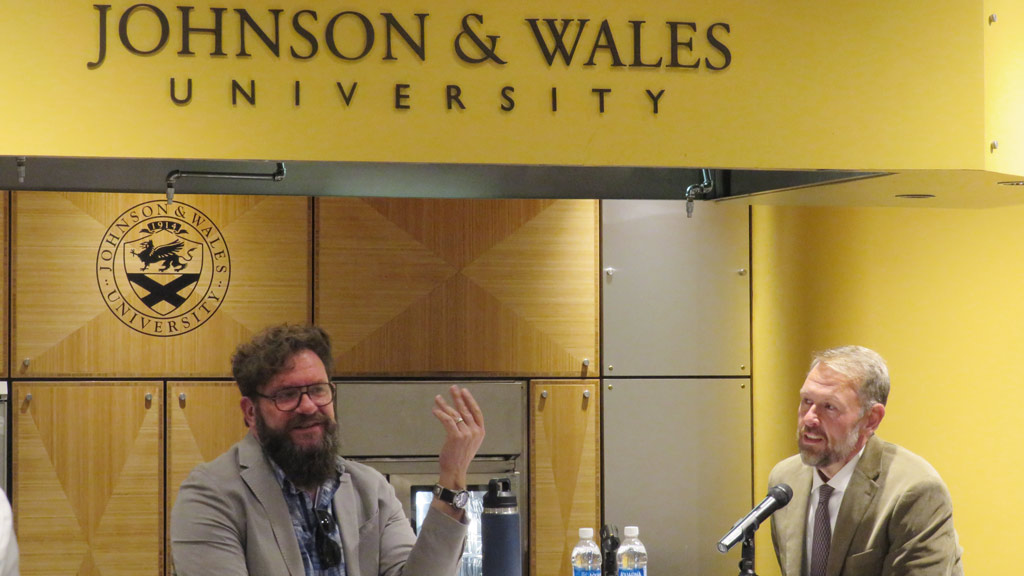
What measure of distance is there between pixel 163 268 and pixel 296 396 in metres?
2.54

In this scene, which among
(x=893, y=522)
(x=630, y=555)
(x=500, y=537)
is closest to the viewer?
(x=893, y=522)

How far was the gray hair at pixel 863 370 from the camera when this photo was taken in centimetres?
281

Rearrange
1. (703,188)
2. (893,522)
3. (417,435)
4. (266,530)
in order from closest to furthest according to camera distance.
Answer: (266,530) → (893,522) → (703,188) → (417,435)

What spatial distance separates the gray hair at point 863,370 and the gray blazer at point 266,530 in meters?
1.10

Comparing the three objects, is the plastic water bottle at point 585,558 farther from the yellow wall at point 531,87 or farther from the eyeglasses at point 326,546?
the yellow wall at point 531,87

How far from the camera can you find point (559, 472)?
15.9 ft

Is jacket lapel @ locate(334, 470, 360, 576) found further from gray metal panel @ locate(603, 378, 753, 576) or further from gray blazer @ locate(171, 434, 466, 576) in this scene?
gray metal panel @ locate(603, 378, 753, 576)

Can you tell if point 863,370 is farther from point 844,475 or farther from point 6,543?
point 6,543

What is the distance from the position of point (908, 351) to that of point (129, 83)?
2847mm

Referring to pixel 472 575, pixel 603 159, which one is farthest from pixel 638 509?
pixel 603 159

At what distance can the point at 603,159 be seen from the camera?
2.46 metres

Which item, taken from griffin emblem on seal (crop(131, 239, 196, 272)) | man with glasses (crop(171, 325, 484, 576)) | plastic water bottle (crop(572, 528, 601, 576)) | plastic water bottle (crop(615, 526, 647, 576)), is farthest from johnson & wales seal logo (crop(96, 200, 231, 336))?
man with glasses (crop(171, 325, 484, 576))

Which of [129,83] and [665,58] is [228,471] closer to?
[129,83]

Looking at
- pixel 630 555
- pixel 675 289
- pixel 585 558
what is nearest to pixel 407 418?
pixel 675 289
